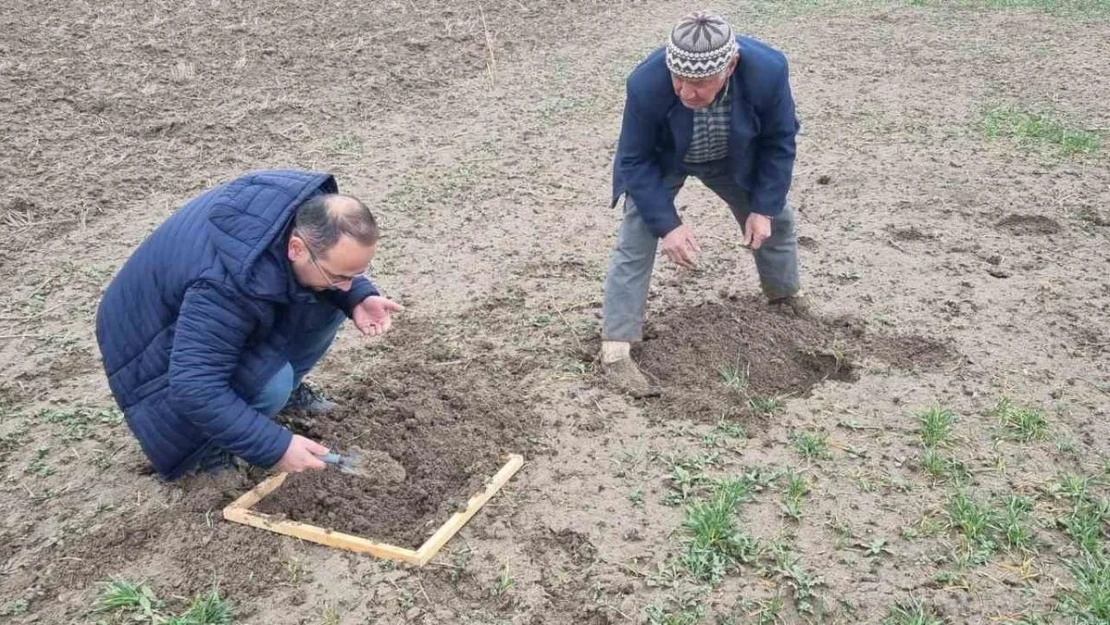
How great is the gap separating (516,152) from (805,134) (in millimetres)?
2308

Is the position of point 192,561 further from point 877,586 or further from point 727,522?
point 877,586

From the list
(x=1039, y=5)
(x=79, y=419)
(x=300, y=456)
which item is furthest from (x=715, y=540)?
(x=1039, y=5)

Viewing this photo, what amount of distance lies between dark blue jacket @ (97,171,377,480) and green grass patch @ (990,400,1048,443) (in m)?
2.82

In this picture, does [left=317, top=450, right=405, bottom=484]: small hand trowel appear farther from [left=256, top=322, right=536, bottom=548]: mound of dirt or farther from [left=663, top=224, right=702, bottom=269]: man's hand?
[left=663, top=224, right=702, bottom=269]: man's hand

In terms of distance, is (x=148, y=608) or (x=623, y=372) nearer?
(x=148, y=608)

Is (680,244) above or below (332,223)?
below

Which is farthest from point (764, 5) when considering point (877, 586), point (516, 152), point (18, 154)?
point (877, 586)

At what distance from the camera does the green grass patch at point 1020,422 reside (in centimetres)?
410

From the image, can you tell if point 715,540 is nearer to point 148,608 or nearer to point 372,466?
point 372,466

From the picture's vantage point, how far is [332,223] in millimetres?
3258

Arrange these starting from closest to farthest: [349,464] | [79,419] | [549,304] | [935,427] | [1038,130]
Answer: [349,464] < [935,427] < [79,419] < [549,304] < [1038,130]

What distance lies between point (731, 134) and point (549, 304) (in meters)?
1.53

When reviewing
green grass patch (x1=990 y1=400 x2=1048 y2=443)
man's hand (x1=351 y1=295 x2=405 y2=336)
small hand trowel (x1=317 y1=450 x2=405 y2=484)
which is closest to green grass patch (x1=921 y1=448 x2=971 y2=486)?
green grass patch (x1=990 y1=400 x2=1048 y2=443)

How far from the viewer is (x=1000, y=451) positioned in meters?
4.03
